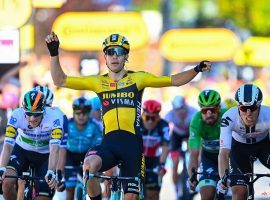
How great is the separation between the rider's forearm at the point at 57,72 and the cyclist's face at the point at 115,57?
56 centimetres

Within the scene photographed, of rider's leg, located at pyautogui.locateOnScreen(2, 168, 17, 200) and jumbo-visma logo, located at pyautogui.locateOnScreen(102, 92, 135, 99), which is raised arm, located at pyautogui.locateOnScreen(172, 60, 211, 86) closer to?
jumbo-visma logo, located at pyautogui.locateOnScreen(102, 92, 135, 99)

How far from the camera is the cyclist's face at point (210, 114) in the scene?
15.4 metres

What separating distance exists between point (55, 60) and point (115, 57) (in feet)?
2.35

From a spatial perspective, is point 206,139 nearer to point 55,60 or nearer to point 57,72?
point 57,72

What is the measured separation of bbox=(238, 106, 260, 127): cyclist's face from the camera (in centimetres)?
1307

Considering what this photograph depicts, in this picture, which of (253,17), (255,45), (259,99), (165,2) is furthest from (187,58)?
(259,99)

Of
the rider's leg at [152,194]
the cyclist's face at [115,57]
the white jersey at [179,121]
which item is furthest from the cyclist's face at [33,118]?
the white jersey at [179,121]

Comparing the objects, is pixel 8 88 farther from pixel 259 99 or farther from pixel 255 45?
pixel 255 45

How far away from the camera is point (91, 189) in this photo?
13070 mm

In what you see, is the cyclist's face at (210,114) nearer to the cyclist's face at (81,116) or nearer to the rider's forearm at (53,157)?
the rider's forearm at (53,157)

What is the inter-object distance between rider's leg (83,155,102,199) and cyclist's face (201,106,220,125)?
2772 millimetres

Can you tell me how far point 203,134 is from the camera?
52.0ft

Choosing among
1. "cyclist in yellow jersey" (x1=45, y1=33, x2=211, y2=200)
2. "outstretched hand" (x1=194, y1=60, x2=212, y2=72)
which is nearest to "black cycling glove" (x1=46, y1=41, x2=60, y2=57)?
"cyclist in yellow jersey" (x1=45, y1=33, x2=211, y2=200)

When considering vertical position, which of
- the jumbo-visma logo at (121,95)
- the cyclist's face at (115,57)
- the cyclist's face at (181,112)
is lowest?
the jumbo-visma logo at (121,95)
